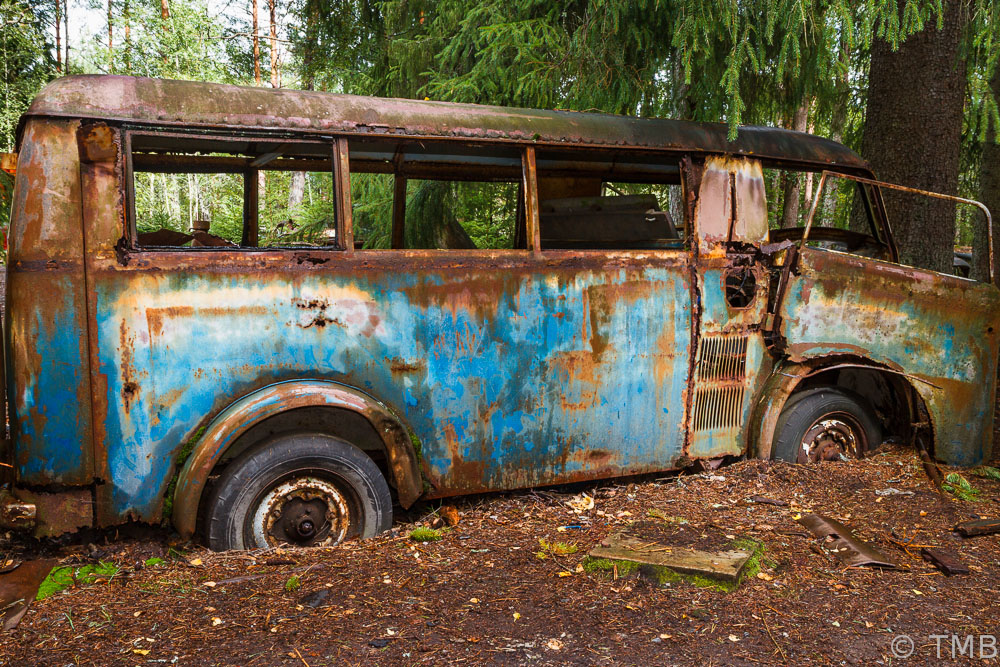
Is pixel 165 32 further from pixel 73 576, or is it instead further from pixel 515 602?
pixel 515 602

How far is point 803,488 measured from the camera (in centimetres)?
433

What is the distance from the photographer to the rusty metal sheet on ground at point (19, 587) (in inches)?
111

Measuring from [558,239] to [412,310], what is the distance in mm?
1545

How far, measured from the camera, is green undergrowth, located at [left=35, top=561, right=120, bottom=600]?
3.05 m

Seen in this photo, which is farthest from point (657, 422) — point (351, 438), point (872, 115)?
point (872, 115)

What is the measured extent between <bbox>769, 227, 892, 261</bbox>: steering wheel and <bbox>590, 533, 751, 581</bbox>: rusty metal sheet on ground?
2.40 metres

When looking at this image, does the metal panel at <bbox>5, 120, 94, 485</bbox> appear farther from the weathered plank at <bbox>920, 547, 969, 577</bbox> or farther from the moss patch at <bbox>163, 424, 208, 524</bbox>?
the weathered plank at <bbox>920, 547, 969, 577</bbox>

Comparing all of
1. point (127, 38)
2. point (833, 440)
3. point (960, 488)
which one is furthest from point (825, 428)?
point (127, 38)

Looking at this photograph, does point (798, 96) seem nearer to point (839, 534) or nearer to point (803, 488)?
point (803, 488)

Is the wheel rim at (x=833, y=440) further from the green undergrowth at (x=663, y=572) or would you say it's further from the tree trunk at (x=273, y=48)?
the tree trunk at (x=273, y=48)

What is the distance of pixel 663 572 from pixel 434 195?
14.9 ft

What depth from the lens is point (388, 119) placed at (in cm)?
364

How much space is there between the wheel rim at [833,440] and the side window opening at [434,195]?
2.29 m

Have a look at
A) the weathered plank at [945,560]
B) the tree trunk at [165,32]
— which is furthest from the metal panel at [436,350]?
the tree trunk at [165,32]
